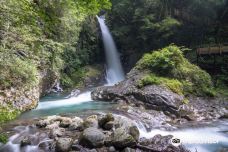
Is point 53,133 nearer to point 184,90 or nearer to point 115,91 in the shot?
point 115,91

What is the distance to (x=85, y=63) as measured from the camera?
2702 cm

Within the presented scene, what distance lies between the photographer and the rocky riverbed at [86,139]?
8.42m

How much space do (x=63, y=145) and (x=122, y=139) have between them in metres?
1.69

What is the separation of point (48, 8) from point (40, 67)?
4215mm

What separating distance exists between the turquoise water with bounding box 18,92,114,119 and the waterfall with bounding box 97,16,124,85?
7.82m

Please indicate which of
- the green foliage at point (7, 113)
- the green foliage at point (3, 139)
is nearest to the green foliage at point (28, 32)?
the green foliage at point (7, 113)

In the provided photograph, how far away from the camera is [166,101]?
1446 cm

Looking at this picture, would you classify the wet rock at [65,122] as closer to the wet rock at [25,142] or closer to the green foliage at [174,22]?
the wet rock at [25,142]

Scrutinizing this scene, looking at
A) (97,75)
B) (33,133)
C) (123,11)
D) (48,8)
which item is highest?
(123,11)

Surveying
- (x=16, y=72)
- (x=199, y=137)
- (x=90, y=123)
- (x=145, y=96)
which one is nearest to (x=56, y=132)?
(x=90, y=123)

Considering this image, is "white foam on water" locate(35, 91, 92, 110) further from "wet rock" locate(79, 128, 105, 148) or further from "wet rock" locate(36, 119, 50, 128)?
"wet rock" locate(79, 128, 105, 148)

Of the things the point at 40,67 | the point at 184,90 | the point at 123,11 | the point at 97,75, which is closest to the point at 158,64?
the point at 184,90

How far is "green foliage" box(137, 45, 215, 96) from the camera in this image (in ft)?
54.8

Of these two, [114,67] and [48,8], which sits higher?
[48,8]
